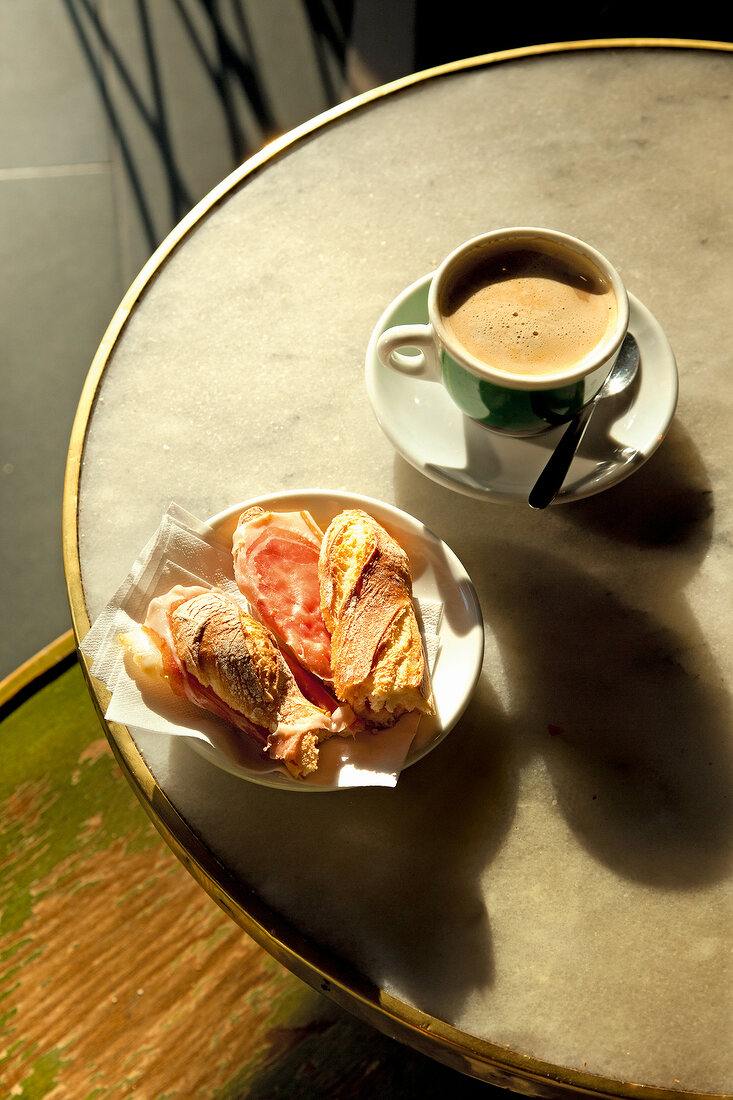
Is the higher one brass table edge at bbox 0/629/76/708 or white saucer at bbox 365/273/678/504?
white saucer at bbox 365/273/678/504

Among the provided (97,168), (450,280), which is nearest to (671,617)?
(450,280)

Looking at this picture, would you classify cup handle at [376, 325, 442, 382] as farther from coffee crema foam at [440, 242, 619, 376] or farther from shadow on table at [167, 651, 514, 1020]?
shadow on table at [167, 651, 514, 1020]

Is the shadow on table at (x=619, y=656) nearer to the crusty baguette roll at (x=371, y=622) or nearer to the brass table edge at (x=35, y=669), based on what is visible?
the crusty baguette roll at (x=371, y=622)

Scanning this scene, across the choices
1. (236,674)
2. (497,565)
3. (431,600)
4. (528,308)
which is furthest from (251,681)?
(528,308)

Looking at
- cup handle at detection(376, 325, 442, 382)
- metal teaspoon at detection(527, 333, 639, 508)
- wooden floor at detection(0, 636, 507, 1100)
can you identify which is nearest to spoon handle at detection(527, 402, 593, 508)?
metal teaspoon at detection(527, 333, 639, 508)

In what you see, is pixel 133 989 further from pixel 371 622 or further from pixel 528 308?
pixel 528 308

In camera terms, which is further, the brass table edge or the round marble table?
the brass table edge

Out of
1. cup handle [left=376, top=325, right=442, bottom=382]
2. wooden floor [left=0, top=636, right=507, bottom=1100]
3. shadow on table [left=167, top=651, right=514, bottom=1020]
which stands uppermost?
cup handle [left=376, top=325, right=442, bottom=382]

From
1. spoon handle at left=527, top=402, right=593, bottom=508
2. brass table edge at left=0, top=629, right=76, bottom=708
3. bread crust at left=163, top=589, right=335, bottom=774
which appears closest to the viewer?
bread crust at left=163, top=589, right=335, bottom=774
